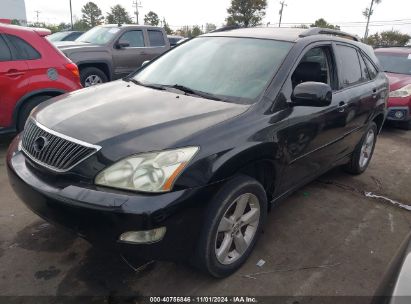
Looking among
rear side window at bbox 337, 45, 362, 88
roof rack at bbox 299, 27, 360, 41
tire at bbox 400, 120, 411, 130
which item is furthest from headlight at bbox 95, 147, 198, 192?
tire at bbox 400, 120, 411, 130

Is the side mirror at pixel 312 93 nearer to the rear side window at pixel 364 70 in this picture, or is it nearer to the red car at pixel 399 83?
the rear side window at pixel 364 70

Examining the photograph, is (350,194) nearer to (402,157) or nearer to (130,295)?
(402,157)

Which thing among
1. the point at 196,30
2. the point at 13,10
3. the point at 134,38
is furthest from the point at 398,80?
the point at 196,30

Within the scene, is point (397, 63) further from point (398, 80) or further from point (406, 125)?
point (406, 125)

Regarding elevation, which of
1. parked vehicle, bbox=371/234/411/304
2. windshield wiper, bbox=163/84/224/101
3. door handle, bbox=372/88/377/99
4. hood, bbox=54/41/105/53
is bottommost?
parked vehicle, bbox=371/234/411/304

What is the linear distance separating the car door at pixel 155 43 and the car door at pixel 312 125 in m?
6.64

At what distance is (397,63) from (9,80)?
7.71 meters

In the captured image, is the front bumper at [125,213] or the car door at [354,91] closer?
the front bumper at [125,213]

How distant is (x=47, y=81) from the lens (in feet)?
16.1

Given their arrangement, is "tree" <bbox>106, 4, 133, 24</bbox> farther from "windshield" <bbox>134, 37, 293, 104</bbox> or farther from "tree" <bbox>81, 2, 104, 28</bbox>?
"windshield" <bbox>134, 37, 293, 104</bbox>

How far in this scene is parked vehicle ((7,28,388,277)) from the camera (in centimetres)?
207

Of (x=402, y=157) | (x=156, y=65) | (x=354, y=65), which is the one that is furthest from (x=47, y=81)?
(x=402, y=157)

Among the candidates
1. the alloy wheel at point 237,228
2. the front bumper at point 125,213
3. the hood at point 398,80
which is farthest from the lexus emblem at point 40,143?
the hood at point 398,80

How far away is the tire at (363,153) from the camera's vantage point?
14.6ft
